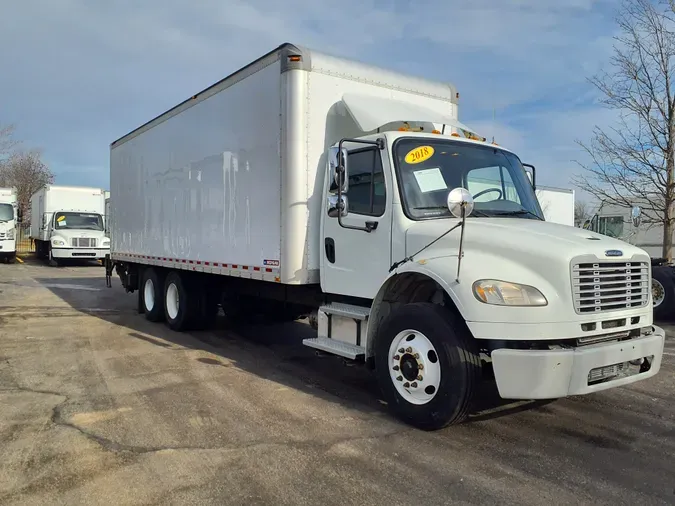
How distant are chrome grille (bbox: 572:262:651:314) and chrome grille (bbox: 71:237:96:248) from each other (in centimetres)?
2439

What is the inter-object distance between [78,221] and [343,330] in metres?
23.2

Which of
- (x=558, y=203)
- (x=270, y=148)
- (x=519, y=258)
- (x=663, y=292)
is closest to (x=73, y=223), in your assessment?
(x=558, y=203)

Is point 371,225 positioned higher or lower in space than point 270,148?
lower

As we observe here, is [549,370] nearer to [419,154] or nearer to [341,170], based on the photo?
[419,154]

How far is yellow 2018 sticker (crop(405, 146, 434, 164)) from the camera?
5.21 metres

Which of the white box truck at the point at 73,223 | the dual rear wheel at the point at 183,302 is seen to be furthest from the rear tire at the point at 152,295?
the white box truck at the point at 73,223

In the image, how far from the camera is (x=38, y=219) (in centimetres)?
2844

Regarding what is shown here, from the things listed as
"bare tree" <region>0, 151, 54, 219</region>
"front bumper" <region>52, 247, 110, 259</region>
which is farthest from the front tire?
"bare tree" <region>0, 151, 54, 219</region>

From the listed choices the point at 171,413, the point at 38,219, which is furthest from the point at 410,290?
the point at 38,219

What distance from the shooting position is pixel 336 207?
543 cm

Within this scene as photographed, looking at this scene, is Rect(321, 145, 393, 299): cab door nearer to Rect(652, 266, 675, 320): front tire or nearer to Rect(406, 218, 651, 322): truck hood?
Rect(406, 218, 651, 322): truck hood

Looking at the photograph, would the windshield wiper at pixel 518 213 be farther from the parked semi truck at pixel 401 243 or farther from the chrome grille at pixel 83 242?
the chrome grille at pixel 83 242

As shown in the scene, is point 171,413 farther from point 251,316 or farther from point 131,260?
point 131,260

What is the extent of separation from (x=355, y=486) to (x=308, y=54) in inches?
173
